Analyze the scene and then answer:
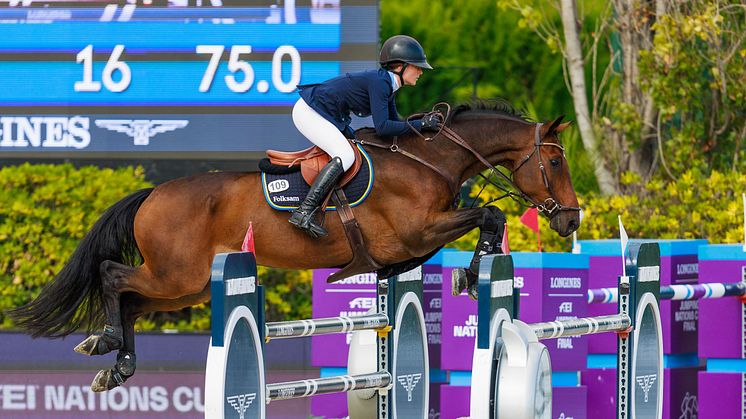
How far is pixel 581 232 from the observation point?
8883 millimetres

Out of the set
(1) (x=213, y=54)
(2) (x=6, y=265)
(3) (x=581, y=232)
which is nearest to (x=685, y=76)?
(3) (x=581, y=232)

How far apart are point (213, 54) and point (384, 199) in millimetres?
2579

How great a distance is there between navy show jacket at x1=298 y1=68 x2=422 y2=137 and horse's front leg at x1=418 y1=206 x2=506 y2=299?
1.59 ft

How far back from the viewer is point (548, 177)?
241 inches

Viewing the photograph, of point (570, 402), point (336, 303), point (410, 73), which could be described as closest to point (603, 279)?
point (570, 402)

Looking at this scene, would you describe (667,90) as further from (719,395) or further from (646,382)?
(646,382)

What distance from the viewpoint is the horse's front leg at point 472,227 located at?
584 centimetres

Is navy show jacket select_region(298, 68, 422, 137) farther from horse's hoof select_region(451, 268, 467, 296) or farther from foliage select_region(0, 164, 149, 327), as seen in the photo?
foliage select_region(0, 164, 149, 327)

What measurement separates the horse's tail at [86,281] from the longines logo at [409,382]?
1.45 m

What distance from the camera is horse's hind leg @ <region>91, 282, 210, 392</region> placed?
5.91m

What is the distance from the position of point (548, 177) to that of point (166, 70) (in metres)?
3.08

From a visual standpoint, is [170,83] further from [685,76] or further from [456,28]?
[456,28]

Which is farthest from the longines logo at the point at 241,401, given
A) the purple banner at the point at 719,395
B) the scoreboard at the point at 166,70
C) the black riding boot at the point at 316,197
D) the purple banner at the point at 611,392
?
the scoreboard at the point at 166,70

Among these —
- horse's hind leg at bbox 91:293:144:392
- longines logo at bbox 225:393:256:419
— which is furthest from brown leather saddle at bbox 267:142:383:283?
longines logo at bbox 225:393:256:419
